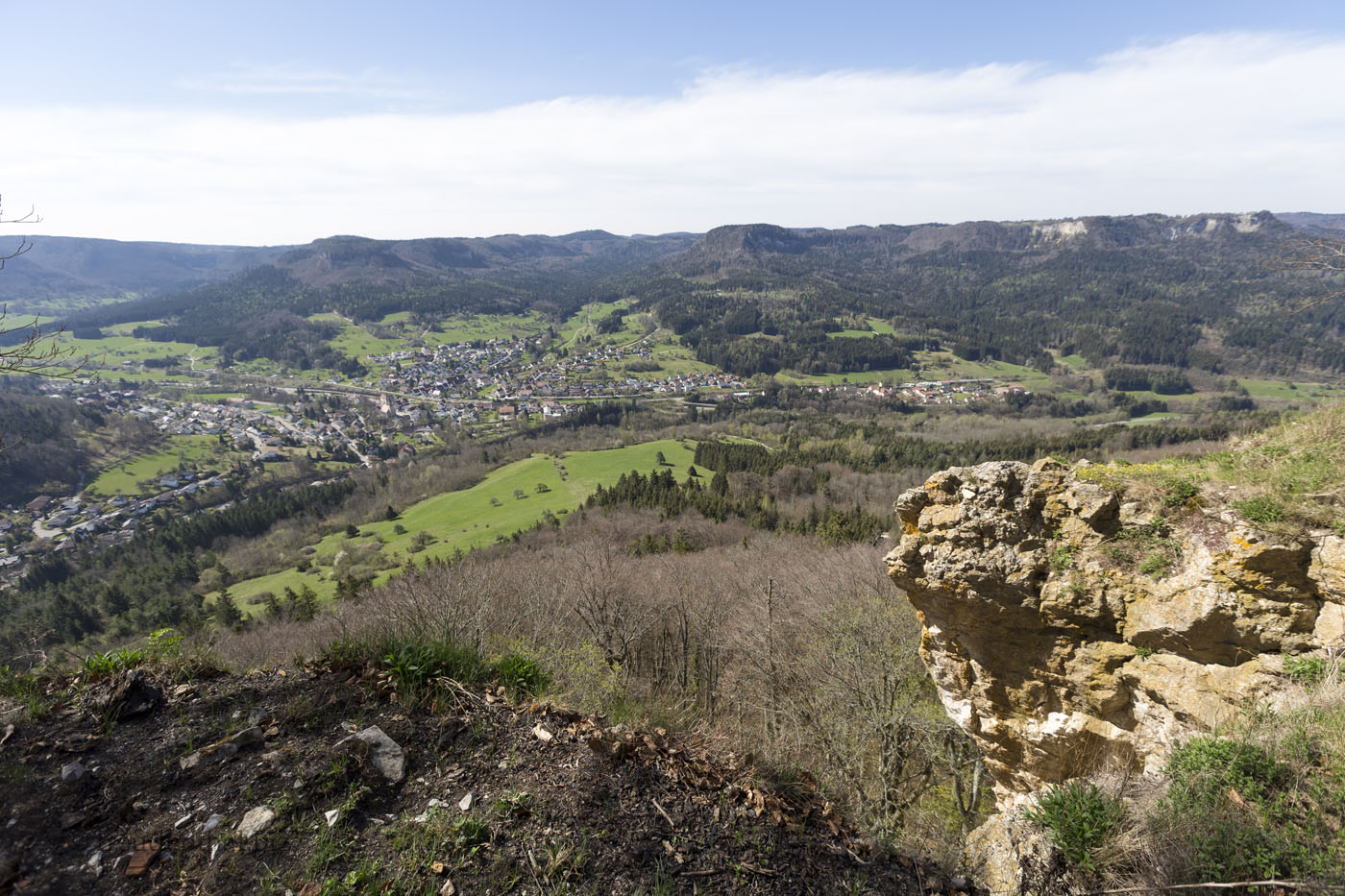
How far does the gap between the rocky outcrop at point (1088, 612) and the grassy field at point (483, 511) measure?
161 feet

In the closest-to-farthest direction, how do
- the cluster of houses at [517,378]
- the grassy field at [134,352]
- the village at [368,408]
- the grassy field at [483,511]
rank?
the grassy field at [483,511], the village at [368,408], the cluster of houses at [517,378], the grassy field at [134,352]

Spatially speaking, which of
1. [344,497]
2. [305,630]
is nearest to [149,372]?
[344,497]

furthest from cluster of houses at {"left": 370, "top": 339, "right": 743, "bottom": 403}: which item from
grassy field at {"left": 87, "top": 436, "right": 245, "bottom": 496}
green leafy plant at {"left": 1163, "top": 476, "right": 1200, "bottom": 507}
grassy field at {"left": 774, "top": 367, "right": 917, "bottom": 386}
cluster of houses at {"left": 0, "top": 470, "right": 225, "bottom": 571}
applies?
green leafy plant at {"left": 1163, "top": 476, "right": 1200, "bottom": 507}

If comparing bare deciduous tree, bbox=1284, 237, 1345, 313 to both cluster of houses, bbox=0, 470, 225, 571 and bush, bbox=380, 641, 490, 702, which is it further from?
cluster of houses, bbox=0, 470, 225, 571

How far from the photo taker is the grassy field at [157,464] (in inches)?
3278

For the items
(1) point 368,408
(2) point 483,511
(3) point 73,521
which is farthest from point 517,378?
(3) point 73,521

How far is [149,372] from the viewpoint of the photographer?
5950 inches

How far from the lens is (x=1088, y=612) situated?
8.38 meters

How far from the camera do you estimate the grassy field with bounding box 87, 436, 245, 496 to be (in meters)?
83.2

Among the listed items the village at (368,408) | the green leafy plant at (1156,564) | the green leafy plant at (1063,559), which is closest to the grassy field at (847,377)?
the village at (368,408)

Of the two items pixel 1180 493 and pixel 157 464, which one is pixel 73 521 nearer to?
pixel 157 464

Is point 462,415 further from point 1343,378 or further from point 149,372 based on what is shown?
point 1343,378

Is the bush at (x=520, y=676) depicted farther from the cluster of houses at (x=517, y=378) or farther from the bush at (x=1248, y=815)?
the cluster of houses at (x=517, y=378)

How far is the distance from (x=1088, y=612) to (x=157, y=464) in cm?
13159
